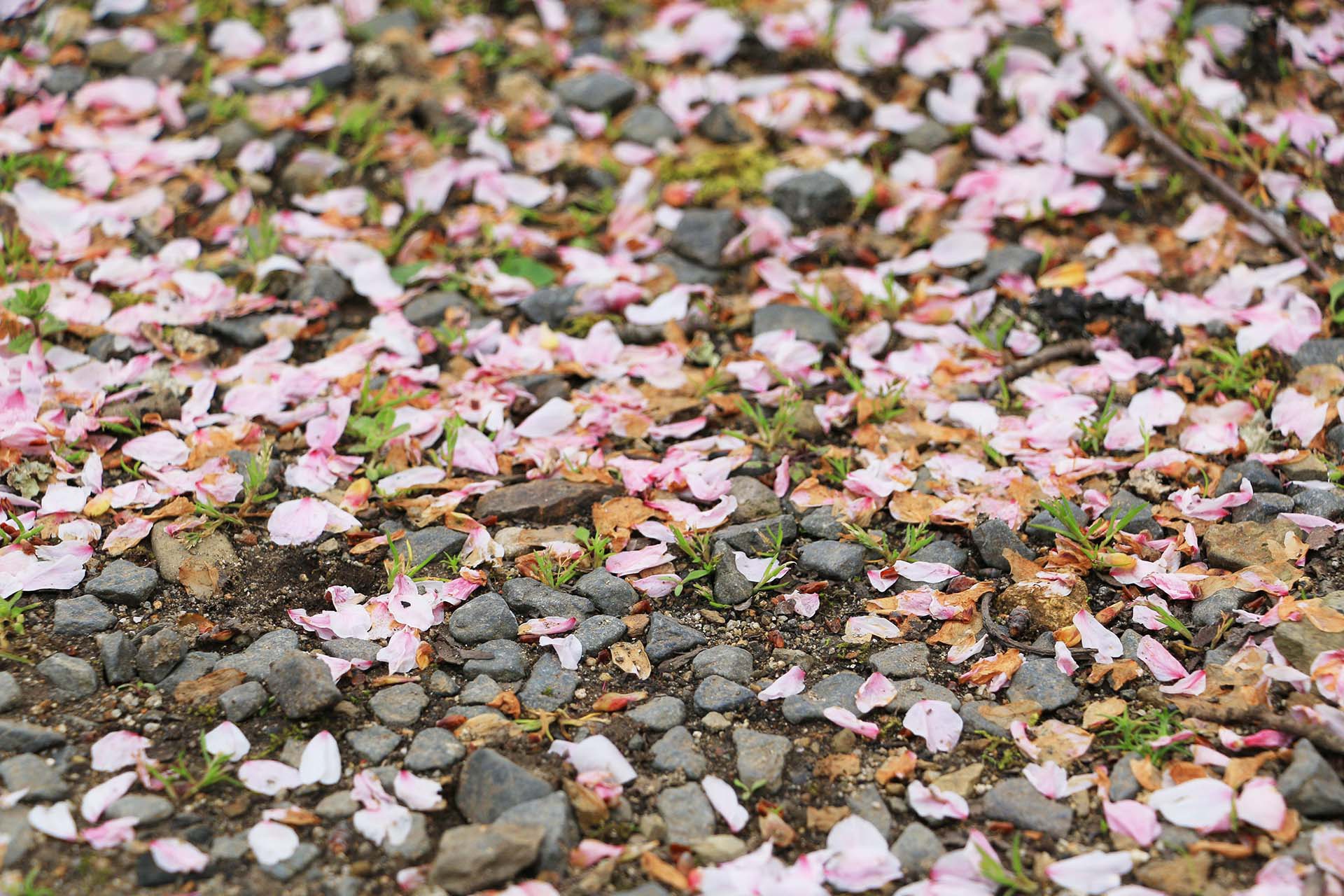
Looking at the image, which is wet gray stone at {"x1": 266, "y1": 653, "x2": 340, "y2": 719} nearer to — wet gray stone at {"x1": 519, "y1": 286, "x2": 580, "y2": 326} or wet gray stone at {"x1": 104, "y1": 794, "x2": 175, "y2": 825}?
wet gray stone at {"x1": 104, "y1": 794, "x2": 175, "y2": 825}

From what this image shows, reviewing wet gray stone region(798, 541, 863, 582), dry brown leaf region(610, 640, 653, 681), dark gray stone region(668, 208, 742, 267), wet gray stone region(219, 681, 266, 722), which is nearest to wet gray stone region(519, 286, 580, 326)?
dark gray stone region(668, 208, 742, 267)

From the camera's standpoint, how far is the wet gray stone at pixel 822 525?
8.85 feet

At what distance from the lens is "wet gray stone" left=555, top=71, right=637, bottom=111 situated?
13.8ft

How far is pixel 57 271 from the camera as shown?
3404 mm

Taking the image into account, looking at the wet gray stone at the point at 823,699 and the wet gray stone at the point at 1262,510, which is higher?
the wet gray stone at the point at 823,699

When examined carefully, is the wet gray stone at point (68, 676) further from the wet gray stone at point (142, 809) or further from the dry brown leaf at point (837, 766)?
the dry brown leaf at point (837, 766)

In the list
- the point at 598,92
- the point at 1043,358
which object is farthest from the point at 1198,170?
the point at 598,92

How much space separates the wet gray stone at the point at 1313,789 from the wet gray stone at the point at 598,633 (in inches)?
47.1

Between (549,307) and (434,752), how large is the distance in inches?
62.5

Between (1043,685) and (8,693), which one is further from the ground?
(8,693)

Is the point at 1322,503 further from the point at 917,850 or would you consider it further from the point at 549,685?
the point at 549,685

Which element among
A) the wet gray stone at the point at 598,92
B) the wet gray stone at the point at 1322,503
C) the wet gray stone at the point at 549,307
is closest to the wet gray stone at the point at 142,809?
the wet gray stone at the point at 549,307

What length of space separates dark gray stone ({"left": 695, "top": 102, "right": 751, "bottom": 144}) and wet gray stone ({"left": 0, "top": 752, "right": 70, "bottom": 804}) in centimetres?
283

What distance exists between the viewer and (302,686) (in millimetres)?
2209
